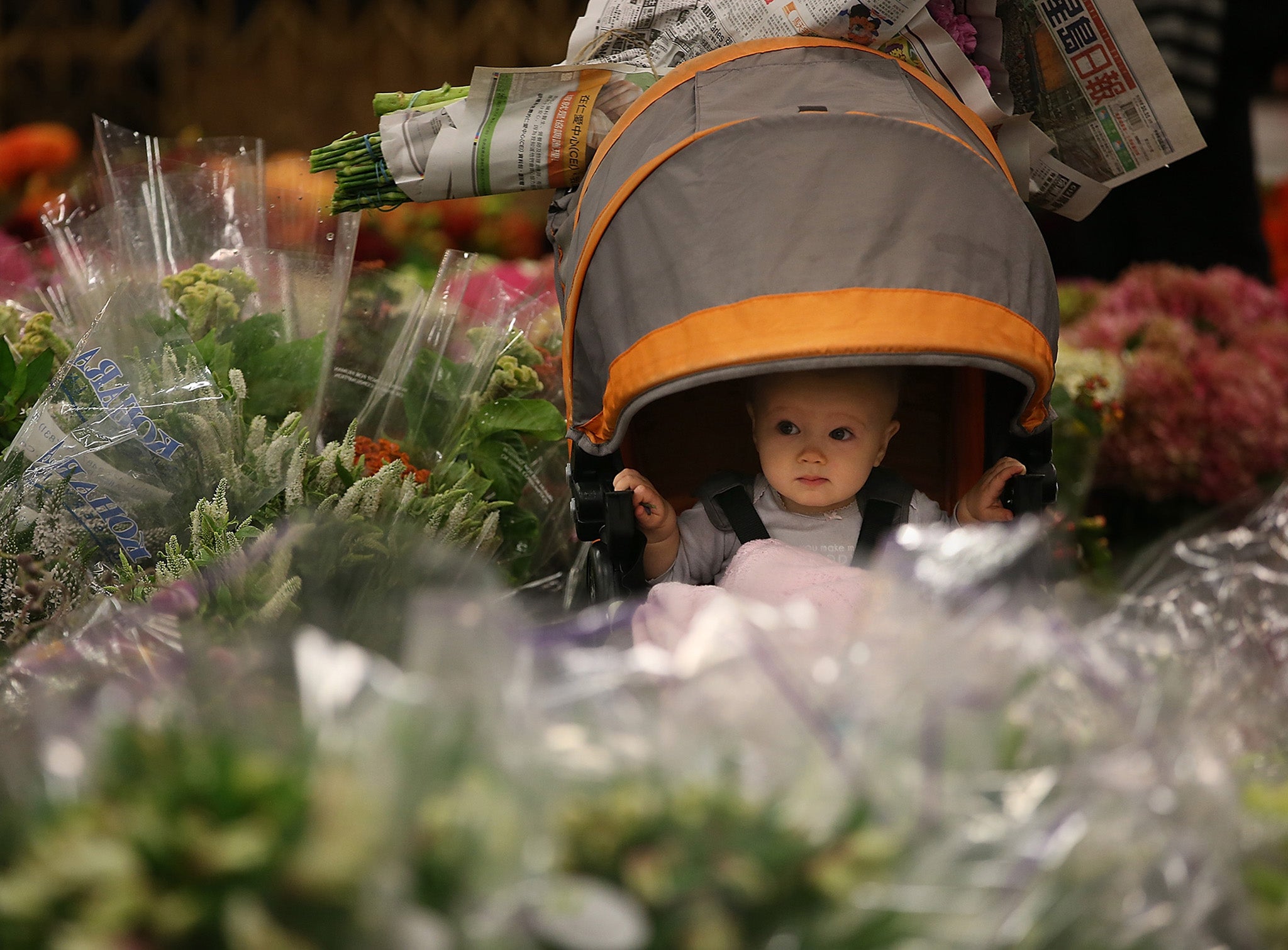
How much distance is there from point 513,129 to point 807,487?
0.65 metres

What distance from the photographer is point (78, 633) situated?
943mm

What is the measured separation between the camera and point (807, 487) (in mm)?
1564

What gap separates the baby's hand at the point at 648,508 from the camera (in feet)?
5.00

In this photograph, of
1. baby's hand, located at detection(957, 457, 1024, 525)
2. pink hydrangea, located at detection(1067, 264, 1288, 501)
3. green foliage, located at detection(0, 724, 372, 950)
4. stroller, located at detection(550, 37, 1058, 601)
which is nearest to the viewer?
green foliage, located at detection(0, 724, 372, 950)

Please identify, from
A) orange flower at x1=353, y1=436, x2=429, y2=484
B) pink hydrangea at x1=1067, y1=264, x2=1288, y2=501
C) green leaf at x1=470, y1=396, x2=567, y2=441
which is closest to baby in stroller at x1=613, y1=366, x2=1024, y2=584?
green leaf at x1=470, y1=396, x2=567, y2=441

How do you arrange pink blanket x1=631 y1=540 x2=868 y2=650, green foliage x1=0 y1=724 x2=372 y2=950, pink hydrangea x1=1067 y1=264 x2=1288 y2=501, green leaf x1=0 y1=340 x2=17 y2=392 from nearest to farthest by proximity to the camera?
1. green foliage x1=0 y1=724 x2=372 y2=950
2. pink blanket x1=631 y1=540 x2=868 y2=650
3. green leaf x1=0 y1=340 x2=17 y2=392
4. pink hydrangea x1=1067 y1=264 x2=1288 y2=501

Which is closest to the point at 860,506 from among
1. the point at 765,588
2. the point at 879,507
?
the point at 879,507

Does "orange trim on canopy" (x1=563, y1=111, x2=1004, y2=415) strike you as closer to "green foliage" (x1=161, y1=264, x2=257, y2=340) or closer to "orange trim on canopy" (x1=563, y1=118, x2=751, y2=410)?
"orange trim on canopy" (x1=563, y1=118, x2=751, y2=410)

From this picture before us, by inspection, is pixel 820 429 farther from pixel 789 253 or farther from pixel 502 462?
pixel 502 462

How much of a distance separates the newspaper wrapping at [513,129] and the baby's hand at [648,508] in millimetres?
447

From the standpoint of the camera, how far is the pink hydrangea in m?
2.20

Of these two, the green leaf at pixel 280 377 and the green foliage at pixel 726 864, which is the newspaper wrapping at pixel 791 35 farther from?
the green foliage at pixel 726 864

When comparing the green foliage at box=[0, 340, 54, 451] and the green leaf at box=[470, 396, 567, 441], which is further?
the green leaf at box=[470, 396, 567, 441]

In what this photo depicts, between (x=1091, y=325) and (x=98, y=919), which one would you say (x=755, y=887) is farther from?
(x=1091, y=325)
